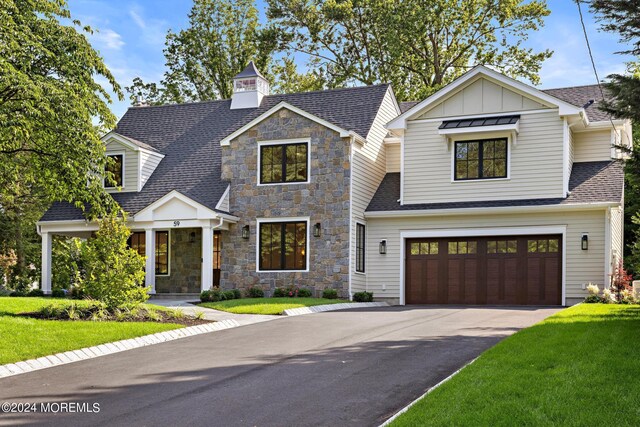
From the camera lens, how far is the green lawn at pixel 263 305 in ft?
60.9

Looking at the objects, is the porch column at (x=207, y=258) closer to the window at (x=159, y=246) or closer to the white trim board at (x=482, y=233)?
the window at (x=159, y=246)

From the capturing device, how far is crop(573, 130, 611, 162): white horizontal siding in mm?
23703

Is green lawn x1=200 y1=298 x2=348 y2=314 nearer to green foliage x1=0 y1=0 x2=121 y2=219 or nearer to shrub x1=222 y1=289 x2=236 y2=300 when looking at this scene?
shrub x1=222 y1=289 x2=236 y2=300

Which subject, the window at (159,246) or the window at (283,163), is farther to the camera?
the window at (159,246)

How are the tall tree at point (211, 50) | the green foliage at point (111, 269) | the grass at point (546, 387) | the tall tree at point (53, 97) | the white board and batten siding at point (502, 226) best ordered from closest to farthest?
the grass at point (546, 387), the green foliage at point (111, 269), the tall tree at point (53, 97), the white board and batten siding at point (502, 226), the tall tree at point (211, 50)

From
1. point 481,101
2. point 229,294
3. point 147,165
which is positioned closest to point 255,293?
point 229,294

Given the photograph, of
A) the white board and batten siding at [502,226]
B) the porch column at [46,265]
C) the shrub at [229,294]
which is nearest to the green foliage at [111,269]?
the shrub at [229,294]

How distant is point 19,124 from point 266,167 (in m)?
9.20

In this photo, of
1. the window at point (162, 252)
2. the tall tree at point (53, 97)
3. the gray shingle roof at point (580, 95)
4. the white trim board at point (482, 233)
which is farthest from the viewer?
the window at point (162, 252)

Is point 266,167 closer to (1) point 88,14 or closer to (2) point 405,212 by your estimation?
(2) point 405,212

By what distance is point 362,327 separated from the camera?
14.6 m

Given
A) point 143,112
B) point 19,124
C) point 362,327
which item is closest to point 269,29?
point 143,112

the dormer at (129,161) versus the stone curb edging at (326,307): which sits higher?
the dormer at (129,161)

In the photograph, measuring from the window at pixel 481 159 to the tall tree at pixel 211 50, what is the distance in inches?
776
